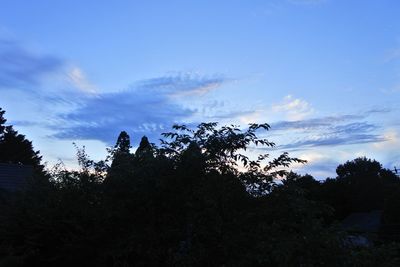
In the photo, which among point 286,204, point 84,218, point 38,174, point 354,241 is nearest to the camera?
point 354,241

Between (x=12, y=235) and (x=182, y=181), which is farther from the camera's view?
(x=12, y=235)

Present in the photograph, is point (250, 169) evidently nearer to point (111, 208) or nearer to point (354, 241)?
point (354, 241)

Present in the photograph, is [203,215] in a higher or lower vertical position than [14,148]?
lower

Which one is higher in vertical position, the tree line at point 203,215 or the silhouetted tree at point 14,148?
the silhouetted tree at point 14,148

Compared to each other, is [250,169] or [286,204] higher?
[250,169]

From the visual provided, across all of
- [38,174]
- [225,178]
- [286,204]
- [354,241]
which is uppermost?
[38,174]

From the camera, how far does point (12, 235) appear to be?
10.9m

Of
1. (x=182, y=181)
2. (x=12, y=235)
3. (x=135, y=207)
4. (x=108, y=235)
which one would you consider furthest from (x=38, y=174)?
(x=182, y=181)

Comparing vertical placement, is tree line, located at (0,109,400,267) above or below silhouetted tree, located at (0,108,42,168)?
below

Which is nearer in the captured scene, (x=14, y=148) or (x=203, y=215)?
(x=203, y=215)

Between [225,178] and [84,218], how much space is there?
11.8ft

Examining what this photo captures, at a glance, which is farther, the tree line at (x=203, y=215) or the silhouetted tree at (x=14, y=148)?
the silhouetted tree at (x=14, y=148)

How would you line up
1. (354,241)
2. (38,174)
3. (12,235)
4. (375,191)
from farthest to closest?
1. (375,191)
2. (38,174)
3. (12,235)
4. (354,241)

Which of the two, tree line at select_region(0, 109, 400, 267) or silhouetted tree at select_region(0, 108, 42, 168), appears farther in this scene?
silhouetted tree at select_region(0, 108, 42, 168)
